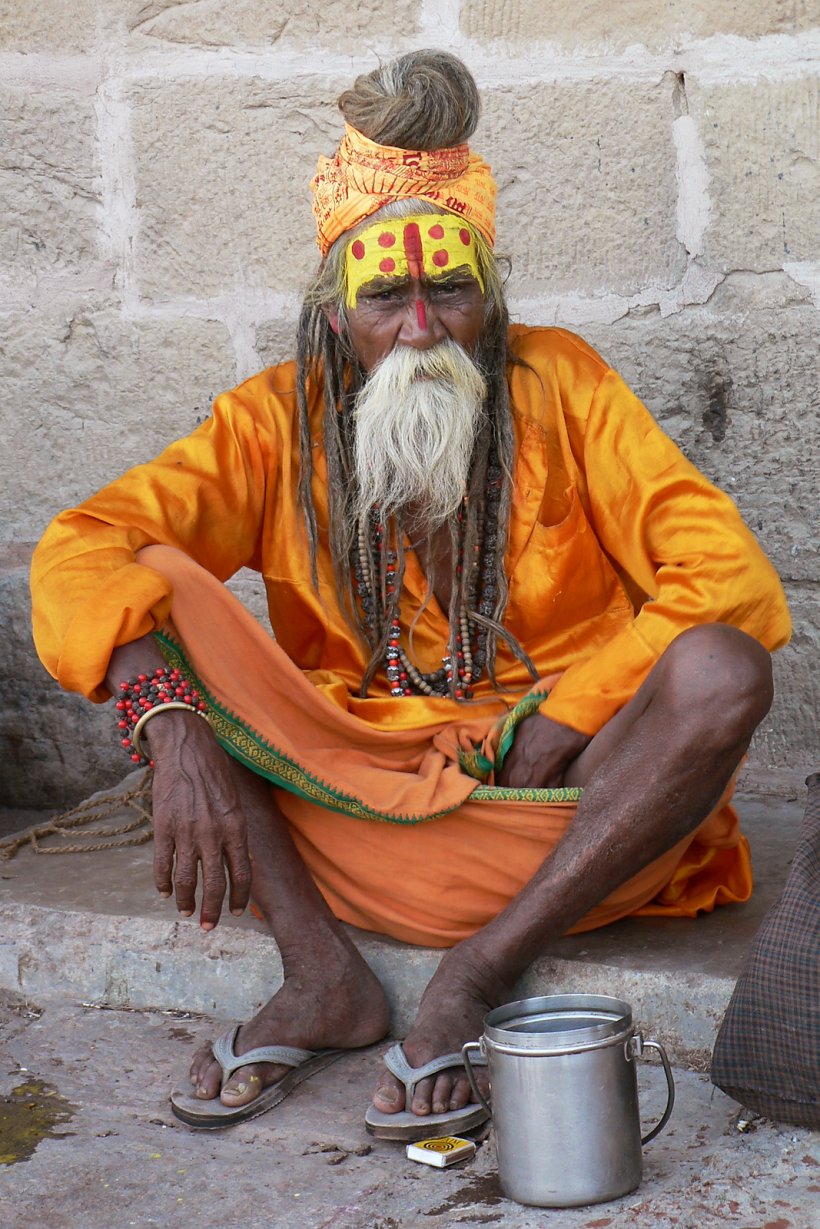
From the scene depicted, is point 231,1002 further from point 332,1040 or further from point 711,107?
point 711,107

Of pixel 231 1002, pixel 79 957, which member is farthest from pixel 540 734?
pixel 79 957

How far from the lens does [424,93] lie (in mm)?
2975

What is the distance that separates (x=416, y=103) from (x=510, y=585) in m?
0.95

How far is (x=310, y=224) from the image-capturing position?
4.00 m

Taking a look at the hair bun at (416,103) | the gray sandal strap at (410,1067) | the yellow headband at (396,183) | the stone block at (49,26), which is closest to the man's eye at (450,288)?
the yellow headband at (396,183)

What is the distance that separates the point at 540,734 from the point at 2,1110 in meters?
1.15

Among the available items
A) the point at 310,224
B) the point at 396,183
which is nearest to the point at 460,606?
the point at 396,183

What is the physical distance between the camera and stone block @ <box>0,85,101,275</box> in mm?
4113

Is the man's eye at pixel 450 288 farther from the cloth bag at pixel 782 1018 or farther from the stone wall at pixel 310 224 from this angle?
the cloth bag at pixel 782 1018

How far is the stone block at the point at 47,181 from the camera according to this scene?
162 inches

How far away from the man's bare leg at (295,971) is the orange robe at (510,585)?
10cm

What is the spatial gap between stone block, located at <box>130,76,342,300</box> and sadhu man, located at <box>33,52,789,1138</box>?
86 centimetres

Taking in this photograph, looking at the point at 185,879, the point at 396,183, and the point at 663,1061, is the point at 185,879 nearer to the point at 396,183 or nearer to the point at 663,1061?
the point at 663,1061

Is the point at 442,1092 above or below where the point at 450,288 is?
below
